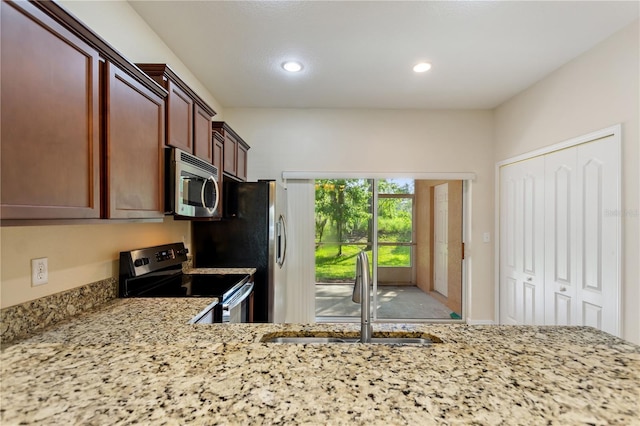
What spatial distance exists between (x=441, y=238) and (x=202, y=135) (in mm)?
3161

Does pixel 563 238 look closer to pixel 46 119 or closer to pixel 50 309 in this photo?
pixel 46 119

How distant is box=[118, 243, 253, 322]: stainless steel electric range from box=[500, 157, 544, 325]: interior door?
9.11ft

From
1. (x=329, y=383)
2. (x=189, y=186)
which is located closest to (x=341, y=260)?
(x=189, y=186)

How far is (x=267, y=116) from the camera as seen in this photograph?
3695mm

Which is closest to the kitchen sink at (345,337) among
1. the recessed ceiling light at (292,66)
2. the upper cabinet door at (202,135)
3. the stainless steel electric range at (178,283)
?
the stainless steel electric range at (178,283)

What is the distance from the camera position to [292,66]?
2.67 m

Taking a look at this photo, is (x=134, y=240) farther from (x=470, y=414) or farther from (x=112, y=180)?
(x=470, y=414)

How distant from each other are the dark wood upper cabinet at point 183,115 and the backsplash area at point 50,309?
0.91m

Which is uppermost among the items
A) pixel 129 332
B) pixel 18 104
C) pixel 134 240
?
pixel 18 104

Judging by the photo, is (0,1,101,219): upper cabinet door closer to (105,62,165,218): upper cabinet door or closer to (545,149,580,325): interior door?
(105,62,165,218): upper cabinet door

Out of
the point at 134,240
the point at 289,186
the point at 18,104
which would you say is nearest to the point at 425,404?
the point at 18,104

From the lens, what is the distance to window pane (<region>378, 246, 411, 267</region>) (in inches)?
152

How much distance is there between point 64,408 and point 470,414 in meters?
0.83

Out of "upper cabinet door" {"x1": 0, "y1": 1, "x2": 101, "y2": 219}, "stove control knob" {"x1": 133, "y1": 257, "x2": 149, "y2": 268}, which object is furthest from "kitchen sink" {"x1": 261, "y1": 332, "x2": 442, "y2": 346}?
"stove control knob" {"x1": 133, "y1": 257, "x2": 149, "y2": 268}
